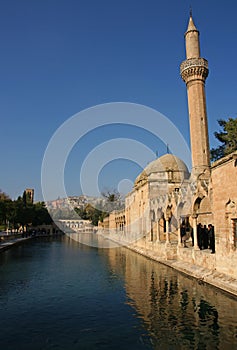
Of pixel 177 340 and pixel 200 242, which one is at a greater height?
pixel 200 242

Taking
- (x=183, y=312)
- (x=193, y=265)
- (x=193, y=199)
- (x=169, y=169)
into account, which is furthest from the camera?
(x=169, y=169)

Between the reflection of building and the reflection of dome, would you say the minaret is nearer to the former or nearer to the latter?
the reflection of dome

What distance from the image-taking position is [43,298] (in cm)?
970

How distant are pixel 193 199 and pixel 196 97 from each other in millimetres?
12257

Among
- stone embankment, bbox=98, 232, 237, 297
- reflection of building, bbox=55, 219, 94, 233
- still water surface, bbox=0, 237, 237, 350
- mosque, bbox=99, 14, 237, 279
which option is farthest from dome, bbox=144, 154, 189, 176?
reflection of building, bbox=55, 219, 94, 233

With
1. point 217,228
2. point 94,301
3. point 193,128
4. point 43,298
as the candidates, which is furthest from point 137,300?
point 193,128

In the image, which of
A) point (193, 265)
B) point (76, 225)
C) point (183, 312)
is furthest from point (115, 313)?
point (76, 225)

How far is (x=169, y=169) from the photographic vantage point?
26.4 meters

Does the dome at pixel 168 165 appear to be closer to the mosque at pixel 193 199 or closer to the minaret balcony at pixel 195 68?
the mosque at pixel 193 199

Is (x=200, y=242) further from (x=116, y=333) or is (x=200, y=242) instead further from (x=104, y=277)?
(x=116, y=333)

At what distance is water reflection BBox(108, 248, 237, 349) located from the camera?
19.9 ft

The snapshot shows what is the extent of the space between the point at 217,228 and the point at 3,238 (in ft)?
78.3

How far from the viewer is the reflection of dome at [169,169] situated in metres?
26.5

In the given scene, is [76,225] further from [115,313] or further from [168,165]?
[115,313]
